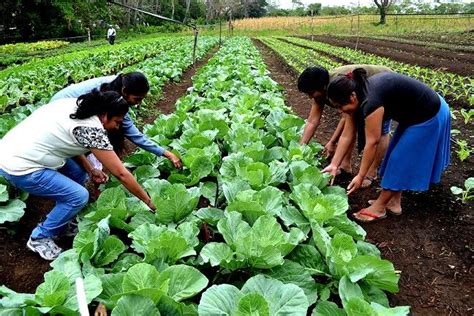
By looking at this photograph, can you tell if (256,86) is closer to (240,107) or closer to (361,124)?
(240,107)

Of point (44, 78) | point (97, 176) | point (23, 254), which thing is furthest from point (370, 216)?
point (44, 78)

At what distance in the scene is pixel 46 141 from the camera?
2.47 m

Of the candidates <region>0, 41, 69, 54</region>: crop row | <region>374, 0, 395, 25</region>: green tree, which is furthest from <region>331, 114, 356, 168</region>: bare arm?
<region>374, 0, 395, 25</region>: green tree

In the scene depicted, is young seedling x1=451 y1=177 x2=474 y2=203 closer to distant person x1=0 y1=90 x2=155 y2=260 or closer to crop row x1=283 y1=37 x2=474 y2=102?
distant person x1=0 y1=90 x2=155 y2=260

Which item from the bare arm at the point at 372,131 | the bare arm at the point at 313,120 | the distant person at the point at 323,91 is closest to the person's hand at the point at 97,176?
the distant person at the point at 323,91

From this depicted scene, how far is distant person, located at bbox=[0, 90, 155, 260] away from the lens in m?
2.37

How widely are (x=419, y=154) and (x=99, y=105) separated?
2.24 meters

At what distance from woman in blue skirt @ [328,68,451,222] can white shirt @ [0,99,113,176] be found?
63.8 inches

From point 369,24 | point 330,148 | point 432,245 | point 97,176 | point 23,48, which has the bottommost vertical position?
point 432,245

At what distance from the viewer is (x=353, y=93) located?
2.70 meters

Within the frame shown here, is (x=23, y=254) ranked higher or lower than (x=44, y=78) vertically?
lower

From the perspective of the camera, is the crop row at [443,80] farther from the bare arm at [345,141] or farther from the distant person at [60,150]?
the distant person at [60,150]

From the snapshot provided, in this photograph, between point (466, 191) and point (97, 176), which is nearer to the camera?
point (97, 176)

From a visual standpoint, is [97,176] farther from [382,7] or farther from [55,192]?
[382,7]
